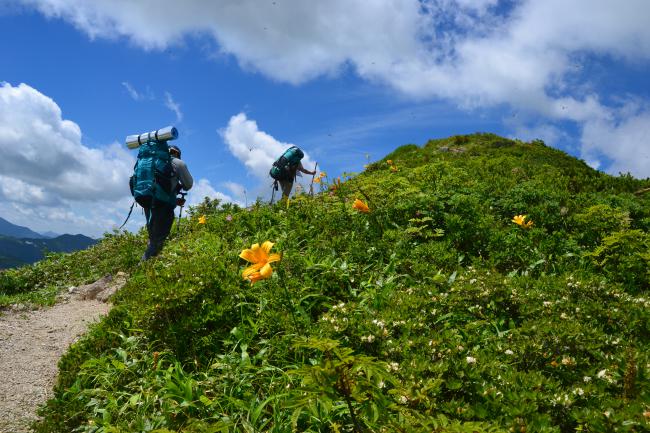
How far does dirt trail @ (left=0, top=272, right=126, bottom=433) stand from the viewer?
4.71m

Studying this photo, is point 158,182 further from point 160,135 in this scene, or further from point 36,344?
point 36,344

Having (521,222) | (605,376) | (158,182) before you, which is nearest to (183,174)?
(158,182)

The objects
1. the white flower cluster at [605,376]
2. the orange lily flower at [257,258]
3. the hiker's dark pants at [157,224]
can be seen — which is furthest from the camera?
the hiker's dark pants at [157,224]

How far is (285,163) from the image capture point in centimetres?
1297

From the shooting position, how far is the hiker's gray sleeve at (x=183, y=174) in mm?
8997

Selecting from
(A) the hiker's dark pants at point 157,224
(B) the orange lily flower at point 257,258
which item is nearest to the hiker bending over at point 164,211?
(A) the hiker's dark pants at point 157,224

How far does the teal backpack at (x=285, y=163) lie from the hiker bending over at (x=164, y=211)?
407cm

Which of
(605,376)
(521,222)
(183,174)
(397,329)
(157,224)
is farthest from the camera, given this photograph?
(183,174)

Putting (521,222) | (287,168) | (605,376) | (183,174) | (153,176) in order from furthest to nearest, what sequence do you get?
(287,168) → (183,174) → (153,176) → (521,222) → (605,376)

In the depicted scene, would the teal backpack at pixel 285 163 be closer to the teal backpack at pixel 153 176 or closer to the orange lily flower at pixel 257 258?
the teal backpack at pixel 153 176

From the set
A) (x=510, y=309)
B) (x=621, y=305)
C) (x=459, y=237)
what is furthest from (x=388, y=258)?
(x=621, y=305)

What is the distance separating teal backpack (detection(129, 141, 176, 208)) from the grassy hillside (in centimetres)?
169

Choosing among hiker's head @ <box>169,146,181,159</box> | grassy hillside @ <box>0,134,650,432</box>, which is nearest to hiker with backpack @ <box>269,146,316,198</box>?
hiker's head @ <box>169,146,181,159</box>

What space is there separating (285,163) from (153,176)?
16.3 ft
